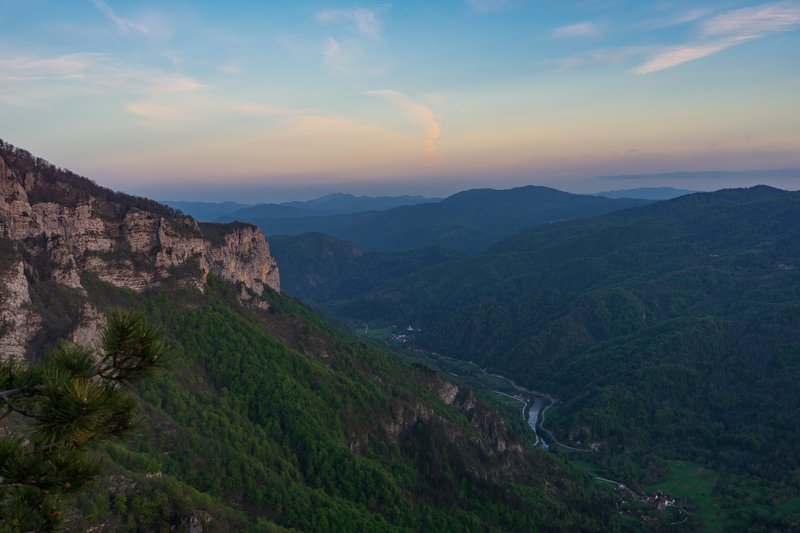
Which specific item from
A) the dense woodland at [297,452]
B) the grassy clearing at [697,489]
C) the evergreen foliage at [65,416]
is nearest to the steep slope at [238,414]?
the dense woodland at [297,452]

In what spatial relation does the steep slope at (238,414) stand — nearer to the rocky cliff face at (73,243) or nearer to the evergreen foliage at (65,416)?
the rocky cliff face at (73,243)

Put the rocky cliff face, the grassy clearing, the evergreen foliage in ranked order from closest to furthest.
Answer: the evergreen foliage
the rocky cliff face
the grassy clearing

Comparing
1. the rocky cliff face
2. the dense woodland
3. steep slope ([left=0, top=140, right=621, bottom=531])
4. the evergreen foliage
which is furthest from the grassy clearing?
the evergreen foliage

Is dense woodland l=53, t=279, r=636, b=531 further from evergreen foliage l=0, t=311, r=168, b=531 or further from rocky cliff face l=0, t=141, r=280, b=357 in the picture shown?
evergreen foliage l=0, t=311, r=168, b=531

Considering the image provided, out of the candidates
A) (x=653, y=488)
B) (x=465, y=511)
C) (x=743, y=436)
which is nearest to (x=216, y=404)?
(x=465, y=511)

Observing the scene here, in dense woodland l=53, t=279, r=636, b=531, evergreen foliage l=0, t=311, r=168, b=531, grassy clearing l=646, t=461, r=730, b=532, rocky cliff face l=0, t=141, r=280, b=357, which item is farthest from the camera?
grassy clearing l=646, t=461, r=730, b=532

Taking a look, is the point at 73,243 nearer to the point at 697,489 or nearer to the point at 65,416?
the point at 65,416

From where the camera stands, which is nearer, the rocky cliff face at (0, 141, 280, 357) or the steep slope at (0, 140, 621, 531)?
the steep slope at (0, 140, 621, 531)
